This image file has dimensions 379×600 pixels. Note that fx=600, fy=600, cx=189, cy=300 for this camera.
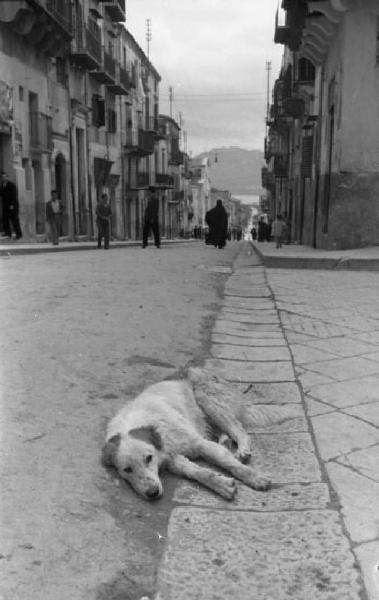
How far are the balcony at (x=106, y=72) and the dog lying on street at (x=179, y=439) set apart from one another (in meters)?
27.1

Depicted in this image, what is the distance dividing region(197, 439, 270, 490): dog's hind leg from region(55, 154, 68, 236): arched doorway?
75.7 ft

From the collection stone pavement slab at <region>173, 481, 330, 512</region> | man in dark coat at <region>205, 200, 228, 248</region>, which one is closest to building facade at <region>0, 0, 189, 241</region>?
man in dark coat at <region>205, 200, 228, 248</region>

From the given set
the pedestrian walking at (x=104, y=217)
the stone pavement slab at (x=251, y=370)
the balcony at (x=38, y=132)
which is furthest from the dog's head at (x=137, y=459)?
the balcony at (x=38, y=132)

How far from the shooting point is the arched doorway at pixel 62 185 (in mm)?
24875

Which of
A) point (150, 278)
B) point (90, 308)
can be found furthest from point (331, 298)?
point (90, 308)

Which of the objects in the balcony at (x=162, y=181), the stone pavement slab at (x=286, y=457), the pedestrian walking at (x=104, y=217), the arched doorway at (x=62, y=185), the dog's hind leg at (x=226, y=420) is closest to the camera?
the stone pavement slab at (x=286, y=457)

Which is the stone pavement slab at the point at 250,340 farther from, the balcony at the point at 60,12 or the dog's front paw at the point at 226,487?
the balcony at the point at 60,12

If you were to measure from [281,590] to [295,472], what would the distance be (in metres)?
0.82

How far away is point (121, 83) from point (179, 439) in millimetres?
33669

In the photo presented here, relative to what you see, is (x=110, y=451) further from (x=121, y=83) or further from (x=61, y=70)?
(x=121, y=83)

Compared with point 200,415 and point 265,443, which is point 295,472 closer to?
→ point 265,443

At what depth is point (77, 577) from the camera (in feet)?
5.87

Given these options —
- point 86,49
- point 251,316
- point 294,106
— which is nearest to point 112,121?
point 86,49

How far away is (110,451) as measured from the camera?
245cm
